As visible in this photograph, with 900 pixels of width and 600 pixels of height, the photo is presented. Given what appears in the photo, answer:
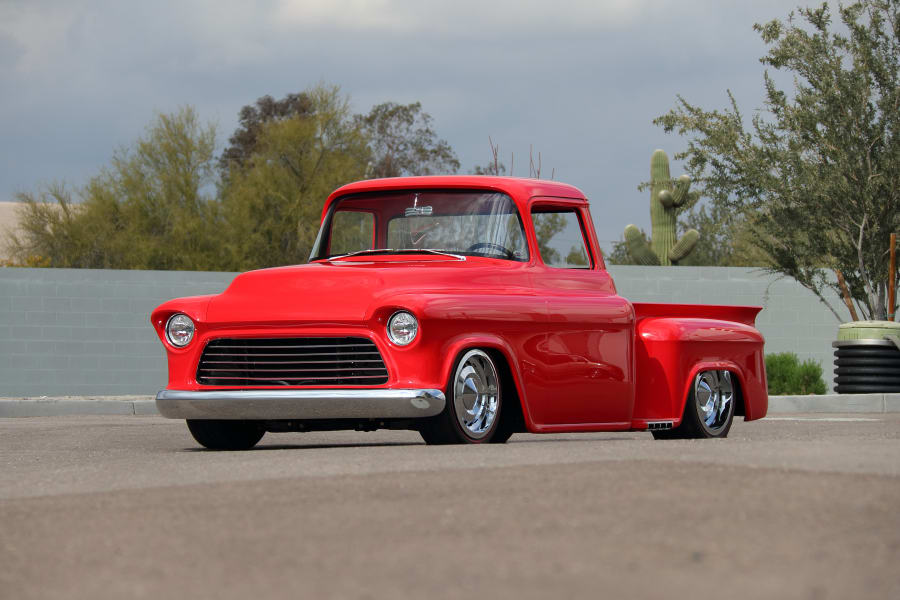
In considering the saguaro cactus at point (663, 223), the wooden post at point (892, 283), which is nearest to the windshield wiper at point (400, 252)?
the wooden post at point (892, 283)

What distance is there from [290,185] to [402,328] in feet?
103

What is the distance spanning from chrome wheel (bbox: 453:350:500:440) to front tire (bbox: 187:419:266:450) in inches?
65.7

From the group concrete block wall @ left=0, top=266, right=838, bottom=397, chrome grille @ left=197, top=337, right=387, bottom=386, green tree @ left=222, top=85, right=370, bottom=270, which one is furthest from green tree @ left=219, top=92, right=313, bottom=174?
chrome grille @ left=197, top=337, right=387, bottom=386

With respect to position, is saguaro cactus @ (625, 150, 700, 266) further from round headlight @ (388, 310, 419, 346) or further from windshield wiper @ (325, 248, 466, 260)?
round headlight @ (388, 310, 419, 346)

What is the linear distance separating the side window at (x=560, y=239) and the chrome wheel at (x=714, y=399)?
1320 mm

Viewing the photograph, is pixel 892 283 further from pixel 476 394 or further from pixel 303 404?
pixel 303 404

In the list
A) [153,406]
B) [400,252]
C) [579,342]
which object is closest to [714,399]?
[579,342]

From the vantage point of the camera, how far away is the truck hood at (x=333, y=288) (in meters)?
8.87

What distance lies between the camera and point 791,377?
2188 cm

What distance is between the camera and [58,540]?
17.7 feet

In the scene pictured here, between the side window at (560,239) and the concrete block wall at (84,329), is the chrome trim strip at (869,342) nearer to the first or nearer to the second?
the concrete block wall at (84,329)

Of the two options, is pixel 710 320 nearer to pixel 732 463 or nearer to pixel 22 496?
pixel 732 463

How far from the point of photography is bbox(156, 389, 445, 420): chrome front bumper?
28.1 feet

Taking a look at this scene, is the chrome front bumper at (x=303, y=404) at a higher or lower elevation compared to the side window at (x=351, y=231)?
lower
